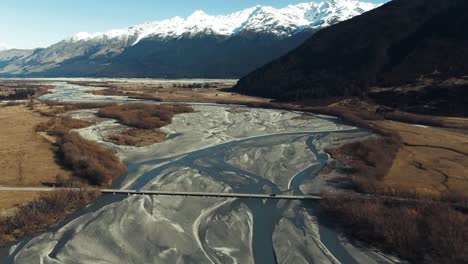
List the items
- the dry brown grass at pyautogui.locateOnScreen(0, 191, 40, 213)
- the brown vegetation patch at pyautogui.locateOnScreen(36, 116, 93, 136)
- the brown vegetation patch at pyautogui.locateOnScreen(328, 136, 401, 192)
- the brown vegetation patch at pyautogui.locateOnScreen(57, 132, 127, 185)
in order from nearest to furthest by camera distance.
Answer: the dry brown grass at pyautogui.locateOnScreen(0, 191, 40, 213) < the brown vegetation patch at pyautogui.locateOnScreen(328, 136, 401, 192) < the brown vegetation patch at pyautogui.locateOnScreen(57, 132, 127, 185) < the brown vegetation patch at pyautogui.locateOnScreen(36, 116, 93, 136)

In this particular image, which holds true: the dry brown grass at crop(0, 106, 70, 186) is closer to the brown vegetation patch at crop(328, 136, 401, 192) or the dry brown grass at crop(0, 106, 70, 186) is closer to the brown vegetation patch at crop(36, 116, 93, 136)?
the brown vegetation patch at crop(36, 116, 93, 136)

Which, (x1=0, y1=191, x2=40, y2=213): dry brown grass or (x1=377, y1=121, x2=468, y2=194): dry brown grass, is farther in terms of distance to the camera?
(x1=377, y1=121, x2=468, y2=194): dry brown grass

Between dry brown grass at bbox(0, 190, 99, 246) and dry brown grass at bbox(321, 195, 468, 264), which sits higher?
dry brown grass at bbox(321, 195, 468, 264)

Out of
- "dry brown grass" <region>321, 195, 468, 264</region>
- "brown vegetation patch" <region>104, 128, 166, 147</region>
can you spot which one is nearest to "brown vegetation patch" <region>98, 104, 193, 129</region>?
"brown vegetation patch" <region>104, 128, 166, 147</region>

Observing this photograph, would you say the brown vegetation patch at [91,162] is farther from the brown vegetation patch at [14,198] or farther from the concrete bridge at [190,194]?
the brown vegetation patch at [14,198]

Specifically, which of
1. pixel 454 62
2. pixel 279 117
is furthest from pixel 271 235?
pixel 454 62
